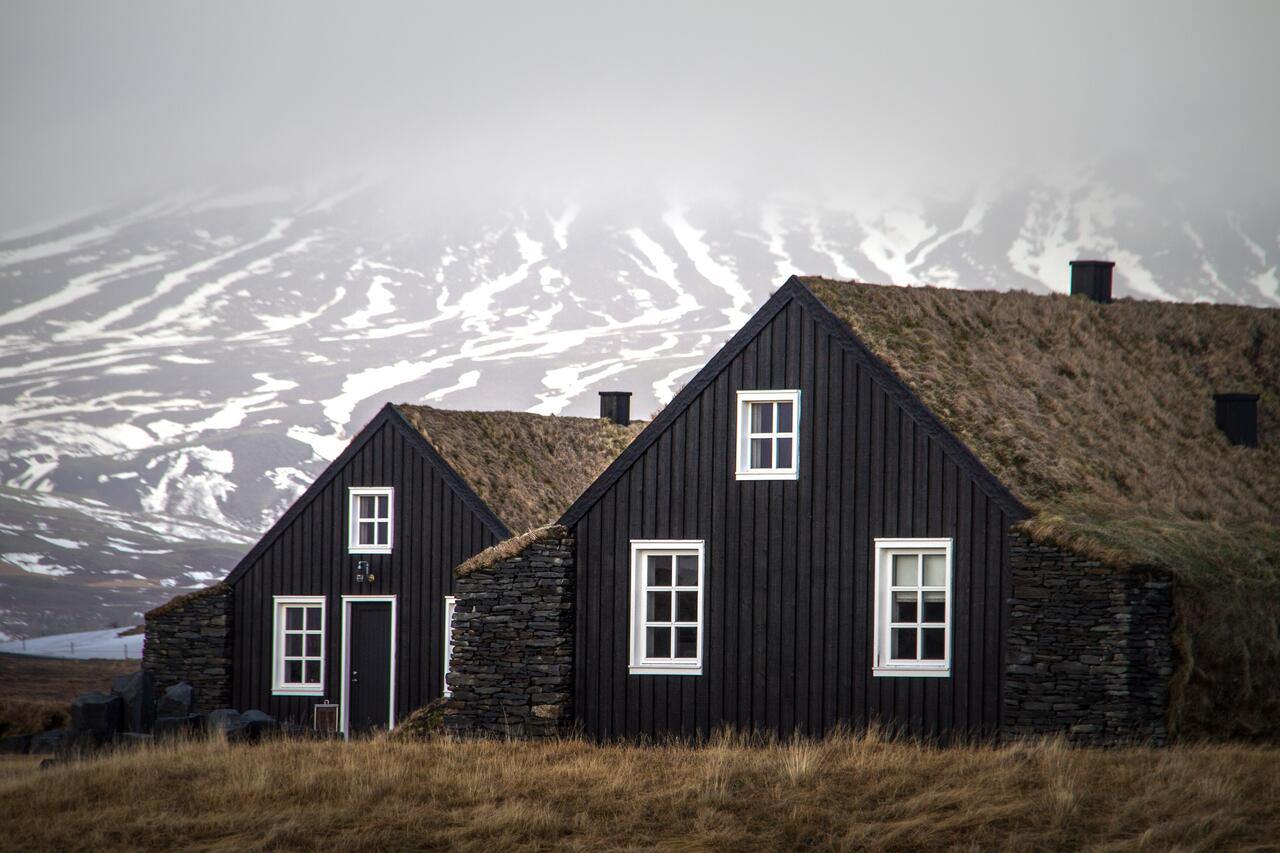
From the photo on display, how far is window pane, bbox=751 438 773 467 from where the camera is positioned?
24.6 metres

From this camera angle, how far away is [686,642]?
2483 cm

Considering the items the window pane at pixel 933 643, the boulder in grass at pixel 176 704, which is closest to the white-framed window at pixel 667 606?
the window pane at pixel 933 643

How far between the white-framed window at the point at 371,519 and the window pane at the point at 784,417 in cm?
1087

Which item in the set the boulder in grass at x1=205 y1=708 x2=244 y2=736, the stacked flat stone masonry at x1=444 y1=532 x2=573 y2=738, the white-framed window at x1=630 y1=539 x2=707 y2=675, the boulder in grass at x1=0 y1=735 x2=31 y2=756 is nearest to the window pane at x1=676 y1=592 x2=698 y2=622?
the white-framed window at x1=630 y1=539 x2=707 y2=675

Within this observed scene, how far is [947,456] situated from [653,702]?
17.4 feet

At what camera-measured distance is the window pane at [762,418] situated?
972 inches

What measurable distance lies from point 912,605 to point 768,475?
2.61 metres

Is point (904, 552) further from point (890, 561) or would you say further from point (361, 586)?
point (361, 586)

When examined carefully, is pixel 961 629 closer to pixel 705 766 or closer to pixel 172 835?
pixel 705 766

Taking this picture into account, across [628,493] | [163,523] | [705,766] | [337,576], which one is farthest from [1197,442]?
[163,523]

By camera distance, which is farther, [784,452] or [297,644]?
[297,644]

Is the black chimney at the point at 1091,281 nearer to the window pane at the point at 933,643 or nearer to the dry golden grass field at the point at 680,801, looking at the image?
the window pane at the point at 933,643

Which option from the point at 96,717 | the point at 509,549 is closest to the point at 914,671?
the point at 509,549

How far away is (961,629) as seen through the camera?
75.4ft
